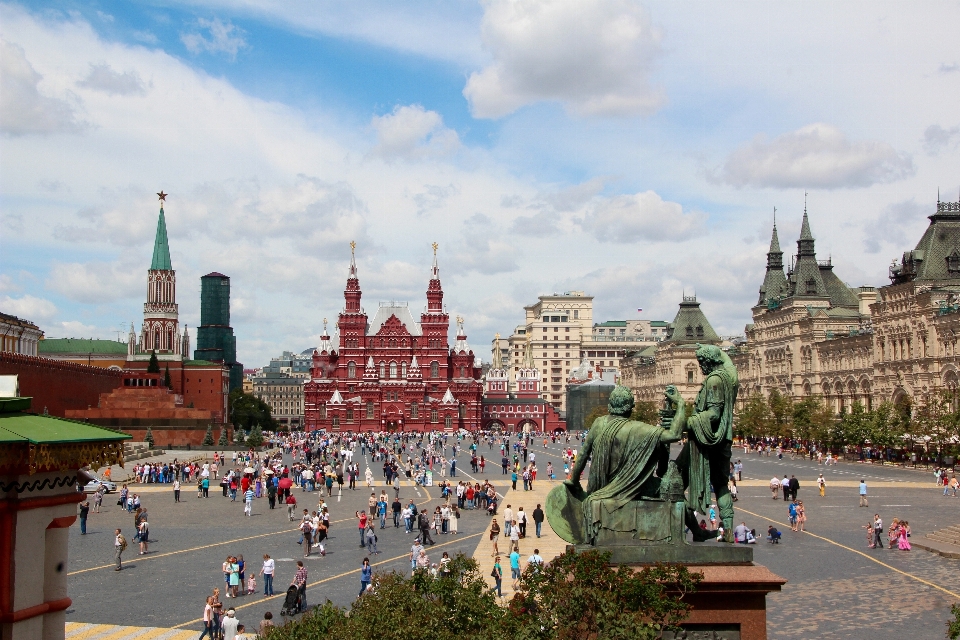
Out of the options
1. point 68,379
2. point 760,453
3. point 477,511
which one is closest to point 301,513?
point 477,511

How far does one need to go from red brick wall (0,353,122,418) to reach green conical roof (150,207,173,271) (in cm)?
2049

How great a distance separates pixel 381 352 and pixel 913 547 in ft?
Answer: 333

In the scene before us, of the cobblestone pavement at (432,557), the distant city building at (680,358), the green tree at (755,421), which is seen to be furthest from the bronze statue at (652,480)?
the distant city building at (680,358)

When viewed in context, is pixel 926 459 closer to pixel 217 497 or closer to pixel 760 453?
pixel 760 453

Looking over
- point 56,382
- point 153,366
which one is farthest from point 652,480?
point 153,366

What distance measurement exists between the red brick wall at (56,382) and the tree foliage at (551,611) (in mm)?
62757

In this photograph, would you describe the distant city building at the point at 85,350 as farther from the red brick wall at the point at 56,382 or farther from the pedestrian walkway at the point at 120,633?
the pedestrian walkway at the point at 120,633

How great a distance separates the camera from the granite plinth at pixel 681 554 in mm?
9477

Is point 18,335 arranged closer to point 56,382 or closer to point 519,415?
point 56,382

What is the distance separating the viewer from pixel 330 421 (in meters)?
120

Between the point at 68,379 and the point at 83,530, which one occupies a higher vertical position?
the point at 68,379

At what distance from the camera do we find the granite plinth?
9477 millimetres

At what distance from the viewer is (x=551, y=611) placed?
876cm

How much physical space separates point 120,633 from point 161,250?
108 m
